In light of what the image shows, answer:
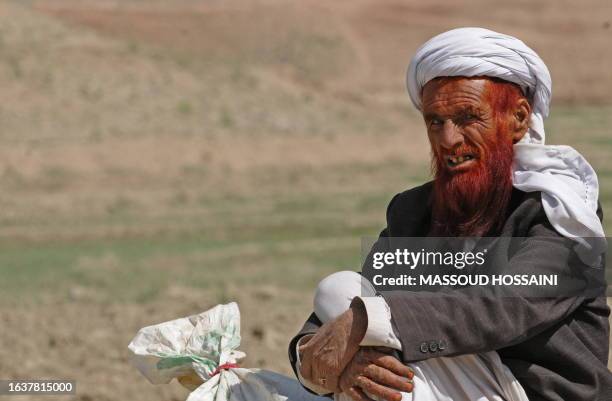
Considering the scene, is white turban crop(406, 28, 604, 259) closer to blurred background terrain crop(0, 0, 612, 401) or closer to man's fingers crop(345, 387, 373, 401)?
man's fingers crop(345, 387, 373, 401)

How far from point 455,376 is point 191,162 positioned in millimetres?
12717

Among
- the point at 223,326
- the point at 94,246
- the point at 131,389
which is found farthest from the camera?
the point at 94,246

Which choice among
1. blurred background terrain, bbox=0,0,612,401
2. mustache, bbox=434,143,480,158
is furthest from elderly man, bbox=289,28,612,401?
blurred background terrain, bbox=0,0,612,401

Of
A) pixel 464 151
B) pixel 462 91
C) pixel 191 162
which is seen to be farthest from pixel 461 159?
pixel 191 162

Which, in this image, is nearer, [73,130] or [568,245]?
[568,245]

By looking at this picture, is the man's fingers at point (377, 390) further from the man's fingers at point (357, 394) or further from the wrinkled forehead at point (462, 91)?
the wrinkled forehead at point (462, 91)

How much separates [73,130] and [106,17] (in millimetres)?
13825

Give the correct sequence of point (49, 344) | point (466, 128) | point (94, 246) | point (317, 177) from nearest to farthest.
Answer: point (466, 128) → point (49, 344) → point (94, 246) → point (317, 177)

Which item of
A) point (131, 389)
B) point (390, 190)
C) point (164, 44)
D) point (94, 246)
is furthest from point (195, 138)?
point (164, 44)

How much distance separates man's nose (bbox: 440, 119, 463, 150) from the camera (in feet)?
9.30

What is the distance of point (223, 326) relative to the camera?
308 centimetres

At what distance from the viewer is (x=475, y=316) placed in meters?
2.54

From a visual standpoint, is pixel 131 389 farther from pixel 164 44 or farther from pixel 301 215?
pixel 164 44

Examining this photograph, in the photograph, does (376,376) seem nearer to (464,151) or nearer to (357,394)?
(357,394)
